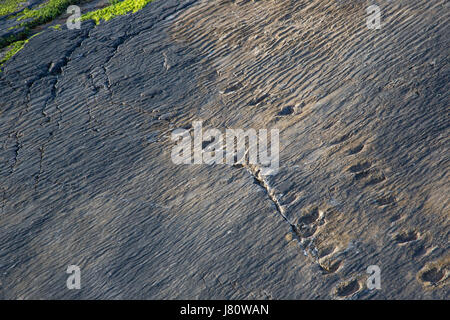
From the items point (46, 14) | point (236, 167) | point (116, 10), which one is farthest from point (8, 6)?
point (236, 167)

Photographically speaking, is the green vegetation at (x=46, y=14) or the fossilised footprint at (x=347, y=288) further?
the green vegetation at (x=46, y=14)

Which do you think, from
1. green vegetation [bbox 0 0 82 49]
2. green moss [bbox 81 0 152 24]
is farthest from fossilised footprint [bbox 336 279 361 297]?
green vegetation [bbox 0 0 82 49]

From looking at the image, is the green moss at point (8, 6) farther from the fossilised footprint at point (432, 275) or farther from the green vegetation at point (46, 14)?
the fossilised footprint at point (432, 275)

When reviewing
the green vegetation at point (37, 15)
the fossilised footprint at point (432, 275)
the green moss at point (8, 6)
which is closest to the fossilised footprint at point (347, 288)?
the fossilised footprint at point (432, 275)

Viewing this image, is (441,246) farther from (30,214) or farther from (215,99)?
(30,214)

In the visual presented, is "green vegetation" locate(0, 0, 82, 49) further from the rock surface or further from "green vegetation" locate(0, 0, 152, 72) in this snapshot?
the rock surface

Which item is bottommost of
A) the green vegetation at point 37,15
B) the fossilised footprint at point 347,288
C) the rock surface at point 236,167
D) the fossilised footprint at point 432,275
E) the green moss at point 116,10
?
the fossilised footprint at point 432,275
